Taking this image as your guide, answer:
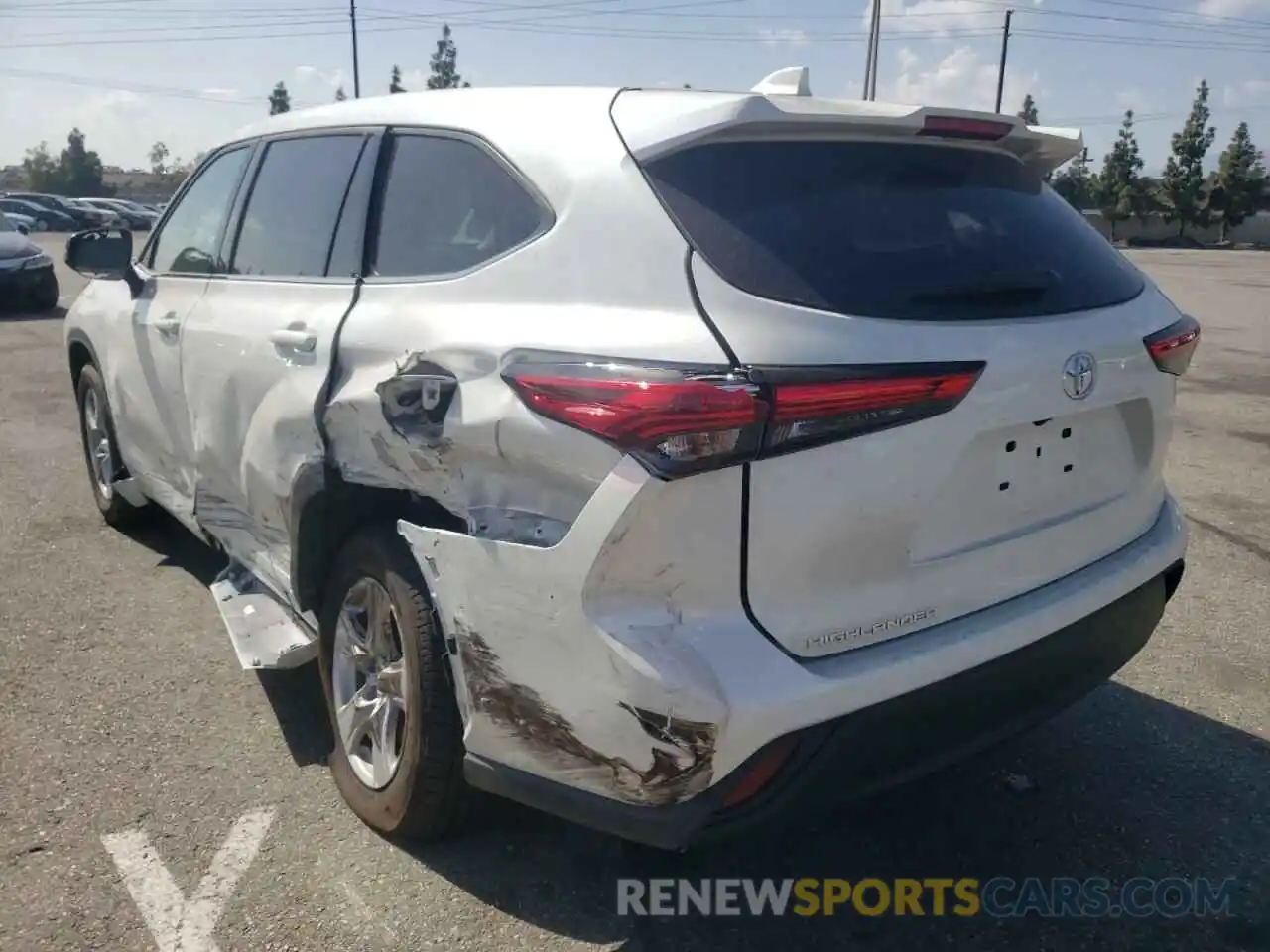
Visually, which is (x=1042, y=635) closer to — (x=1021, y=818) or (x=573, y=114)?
(x=1021, y=818)

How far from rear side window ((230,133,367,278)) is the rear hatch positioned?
117 centimetres

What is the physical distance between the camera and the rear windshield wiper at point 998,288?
2.37 metres

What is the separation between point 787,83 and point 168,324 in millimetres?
2499

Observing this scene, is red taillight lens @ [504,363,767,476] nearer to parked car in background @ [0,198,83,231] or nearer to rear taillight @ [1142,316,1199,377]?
rear taillight @ [1142,316,1199,377]

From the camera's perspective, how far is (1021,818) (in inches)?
123

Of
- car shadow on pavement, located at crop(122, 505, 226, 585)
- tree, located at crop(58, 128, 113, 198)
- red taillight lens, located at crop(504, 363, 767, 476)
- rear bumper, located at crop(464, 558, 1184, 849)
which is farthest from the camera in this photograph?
tree, located at crop(58, 128, 113, 198)

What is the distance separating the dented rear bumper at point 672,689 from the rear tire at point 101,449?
3.29 metres

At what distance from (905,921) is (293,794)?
172cm

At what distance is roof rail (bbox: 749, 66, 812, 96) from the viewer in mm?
2794

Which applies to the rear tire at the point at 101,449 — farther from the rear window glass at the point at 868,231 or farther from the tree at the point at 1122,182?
the tree at the point at 1122,182

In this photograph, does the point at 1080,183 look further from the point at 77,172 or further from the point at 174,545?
the point at 174,545

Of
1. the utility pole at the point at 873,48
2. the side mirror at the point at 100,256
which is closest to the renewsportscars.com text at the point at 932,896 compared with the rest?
the side mirror at the point at 100,256

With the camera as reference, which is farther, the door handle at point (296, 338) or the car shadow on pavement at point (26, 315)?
the car shadow on pavement at point (26, 315)

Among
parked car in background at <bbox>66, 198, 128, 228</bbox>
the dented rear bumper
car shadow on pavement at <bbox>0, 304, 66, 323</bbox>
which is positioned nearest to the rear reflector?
the dented rear bumper
